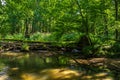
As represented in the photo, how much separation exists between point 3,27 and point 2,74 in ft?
102

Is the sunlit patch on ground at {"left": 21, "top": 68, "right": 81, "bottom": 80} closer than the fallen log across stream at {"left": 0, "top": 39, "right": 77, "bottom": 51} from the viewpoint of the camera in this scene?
Yes

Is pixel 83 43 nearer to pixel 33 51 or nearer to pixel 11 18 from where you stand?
pixel 33 51

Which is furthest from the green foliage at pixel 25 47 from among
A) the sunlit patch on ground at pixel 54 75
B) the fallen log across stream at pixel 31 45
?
the sunlit patch on ground at pixel 54 75

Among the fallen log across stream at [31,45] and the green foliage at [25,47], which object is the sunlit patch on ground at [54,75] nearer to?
the fallen log across stream at [31,45]

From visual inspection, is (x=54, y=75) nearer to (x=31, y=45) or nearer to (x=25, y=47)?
(x=25, y=47)

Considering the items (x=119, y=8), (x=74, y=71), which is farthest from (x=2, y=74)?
(x=119, y=8)

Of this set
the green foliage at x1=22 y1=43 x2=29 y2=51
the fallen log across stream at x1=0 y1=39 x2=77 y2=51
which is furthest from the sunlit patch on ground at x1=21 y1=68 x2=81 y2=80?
the green foliage at x1=22 y1=43 x2=29 y2=51

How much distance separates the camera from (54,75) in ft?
39.1

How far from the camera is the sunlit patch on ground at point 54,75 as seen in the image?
11312 millimetres

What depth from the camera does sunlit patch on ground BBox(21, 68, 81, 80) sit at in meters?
11.3

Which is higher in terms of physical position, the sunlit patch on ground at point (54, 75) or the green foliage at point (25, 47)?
the green foliage at point (25, 47)

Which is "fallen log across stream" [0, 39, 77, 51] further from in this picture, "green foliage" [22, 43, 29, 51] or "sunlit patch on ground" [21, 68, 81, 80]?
"sunlit patch on ground" [21, 68, 81, 80]

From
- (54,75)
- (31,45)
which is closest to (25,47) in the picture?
(31,45)

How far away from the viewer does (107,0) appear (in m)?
19.4
